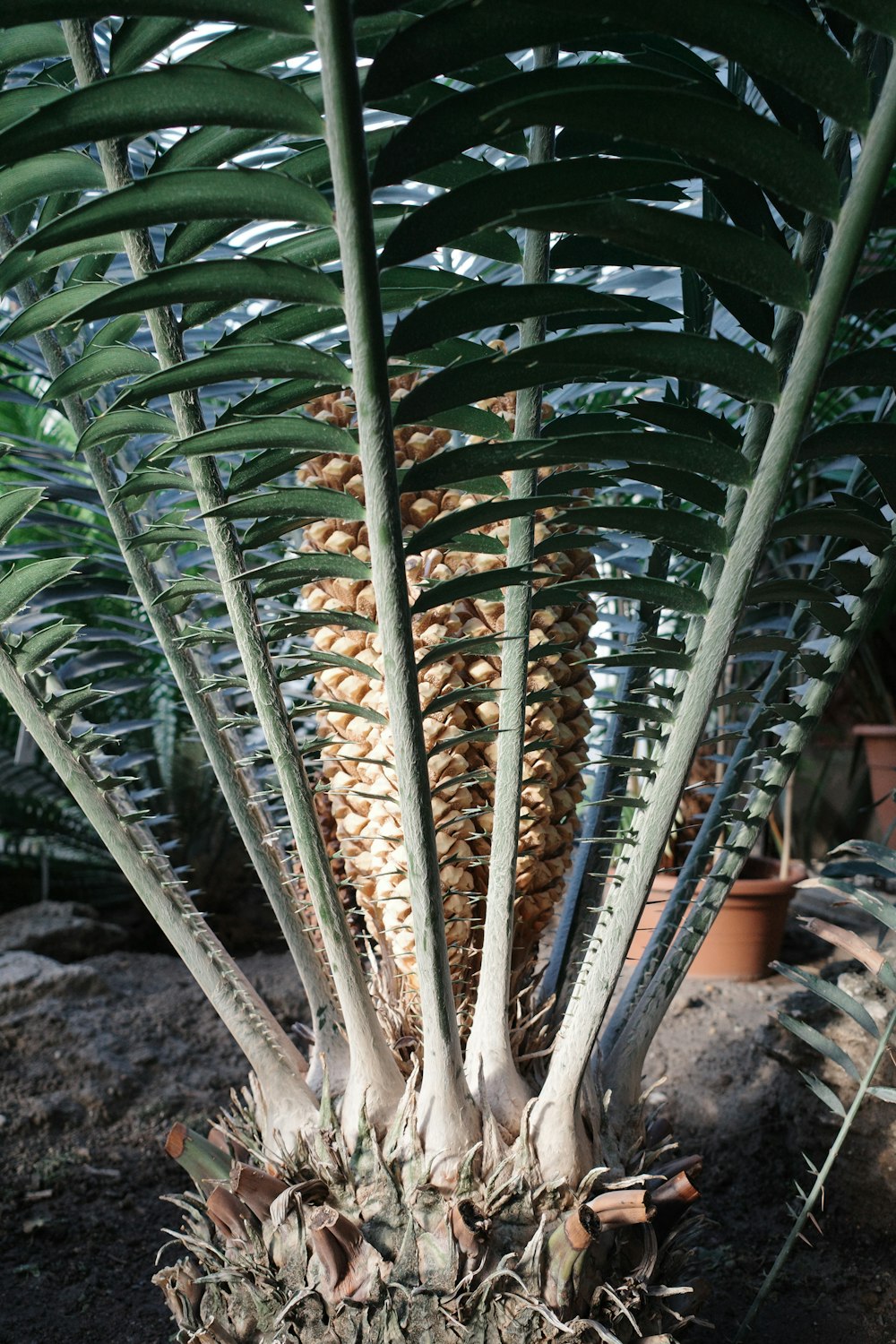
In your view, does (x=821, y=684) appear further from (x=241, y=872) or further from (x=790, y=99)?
(x=241, y=872)

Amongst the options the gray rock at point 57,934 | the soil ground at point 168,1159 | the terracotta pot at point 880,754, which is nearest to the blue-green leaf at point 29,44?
the soil ground at point 168,1159

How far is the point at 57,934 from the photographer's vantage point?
5.60 feet

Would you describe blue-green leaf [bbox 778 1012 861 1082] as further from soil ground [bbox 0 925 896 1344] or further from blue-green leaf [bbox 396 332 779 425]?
blue-green leaf [bbox 396 332 779 425]

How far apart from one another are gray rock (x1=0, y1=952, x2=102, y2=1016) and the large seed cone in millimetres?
830

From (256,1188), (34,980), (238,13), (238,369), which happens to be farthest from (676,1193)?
(34,980)

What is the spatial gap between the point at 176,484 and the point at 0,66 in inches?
9.2

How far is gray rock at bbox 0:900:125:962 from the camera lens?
5.47ft

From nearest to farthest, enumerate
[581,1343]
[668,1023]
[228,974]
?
[581,1343]
[228,974]
[668,1023]

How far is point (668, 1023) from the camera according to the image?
1526mm

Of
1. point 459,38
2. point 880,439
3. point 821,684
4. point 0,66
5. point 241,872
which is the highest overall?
point 0,66

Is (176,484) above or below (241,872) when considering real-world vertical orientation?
above

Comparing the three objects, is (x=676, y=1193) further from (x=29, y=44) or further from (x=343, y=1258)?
(x=29, y=44)

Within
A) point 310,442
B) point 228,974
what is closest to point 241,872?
point 228,974

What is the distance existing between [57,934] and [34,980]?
322 millimetres
